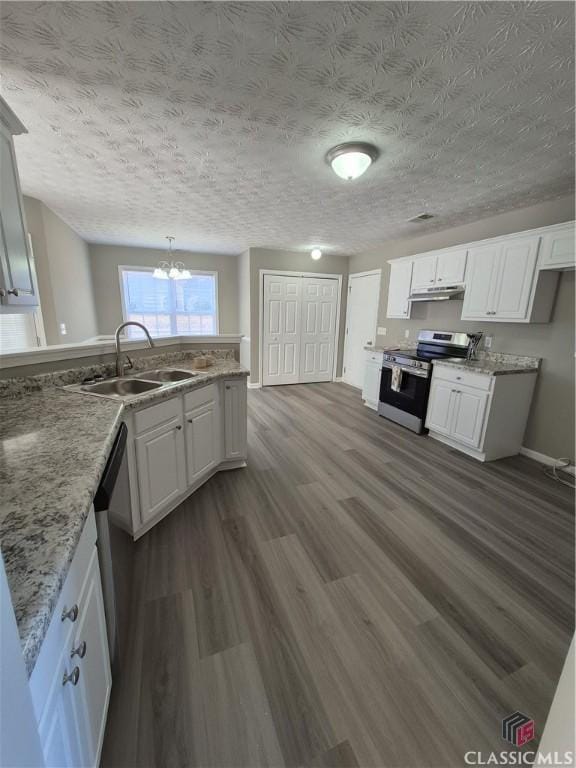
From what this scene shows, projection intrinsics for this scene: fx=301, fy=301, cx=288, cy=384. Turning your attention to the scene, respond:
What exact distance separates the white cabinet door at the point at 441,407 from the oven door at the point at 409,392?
0.08 m

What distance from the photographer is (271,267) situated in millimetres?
5254

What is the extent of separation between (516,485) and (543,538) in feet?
2.34

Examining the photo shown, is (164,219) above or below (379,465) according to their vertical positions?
above

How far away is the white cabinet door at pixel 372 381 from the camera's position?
14.2 ft

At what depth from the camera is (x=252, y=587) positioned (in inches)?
63.4

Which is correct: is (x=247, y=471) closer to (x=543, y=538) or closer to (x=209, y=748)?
(x=209, y=748)

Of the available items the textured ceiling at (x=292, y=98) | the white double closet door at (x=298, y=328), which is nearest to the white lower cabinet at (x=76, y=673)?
the textured ceiling at (x=292, y=98)

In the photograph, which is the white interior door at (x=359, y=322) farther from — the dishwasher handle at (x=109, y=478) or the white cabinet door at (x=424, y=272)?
the dishwasher handle at (x=109, y=478)

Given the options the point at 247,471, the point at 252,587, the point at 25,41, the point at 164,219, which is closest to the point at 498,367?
the point at 247,471

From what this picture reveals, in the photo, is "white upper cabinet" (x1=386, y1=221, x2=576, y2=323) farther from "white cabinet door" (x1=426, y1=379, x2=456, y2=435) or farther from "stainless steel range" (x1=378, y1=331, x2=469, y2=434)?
"white cabinet door" (x1=426, y1=379, x2=456, y2=435)

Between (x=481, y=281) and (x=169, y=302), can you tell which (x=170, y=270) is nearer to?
(x=169, y=302)

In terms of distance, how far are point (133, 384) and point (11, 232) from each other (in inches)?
43.2

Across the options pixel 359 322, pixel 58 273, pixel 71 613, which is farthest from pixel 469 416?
pixel 58 273

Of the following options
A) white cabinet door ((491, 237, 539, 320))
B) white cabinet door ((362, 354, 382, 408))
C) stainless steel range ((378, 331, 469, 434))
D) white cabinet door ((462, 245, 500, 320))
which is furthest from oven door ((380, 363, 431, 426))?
white cabinet door ((491, 237, 539, 320))
